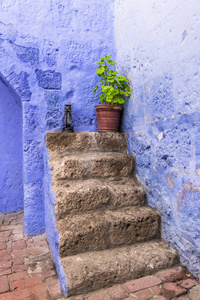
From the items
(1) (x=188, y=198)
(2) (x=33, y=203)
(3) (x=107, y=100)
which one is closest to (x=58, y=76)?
(3) (x=107, y=100)

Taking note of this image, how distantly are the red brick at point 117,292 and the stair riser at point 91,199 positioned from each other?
23.2 inches

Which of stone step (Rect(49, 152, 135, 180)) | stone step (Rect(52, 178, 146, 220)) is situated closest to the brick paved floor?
stone step (Rect(52, 178, 146, 220))

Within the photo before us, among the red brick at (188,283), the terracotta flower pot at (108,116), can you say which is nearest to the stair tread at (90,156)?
Answer: the terracotta flower pot at (108,116)

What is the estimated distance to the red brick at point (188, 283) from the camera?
1567mm

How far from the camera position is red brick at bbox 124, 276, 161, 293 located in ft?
5.15

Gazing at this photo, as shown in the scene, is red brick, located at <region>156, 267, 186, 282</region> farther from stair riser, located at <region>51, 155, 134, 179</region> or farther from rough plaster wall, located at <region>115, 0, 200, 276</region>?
stair riser, located at <region>51, 155, 134, 179</region>

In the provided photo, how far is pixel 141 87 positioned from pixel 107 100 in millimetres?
407

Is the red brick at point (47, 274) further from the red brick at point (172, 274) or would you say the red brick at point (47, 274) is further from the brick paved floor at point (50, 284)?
the red brick at point (172, 274)

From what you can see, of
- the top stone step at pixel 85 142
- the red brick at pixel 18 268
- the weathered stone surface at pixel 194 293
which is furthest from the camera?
the top stone step at pixel 85 142

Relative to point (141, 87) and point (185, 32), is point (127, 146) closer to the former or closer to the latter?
point (141, 87)

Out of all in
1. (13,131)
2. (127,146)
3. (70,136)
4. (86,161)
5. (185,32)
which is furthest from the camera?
(13,131)

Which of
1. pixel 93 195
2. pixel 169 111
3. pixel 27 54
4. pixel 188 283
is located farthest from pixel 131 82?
pixel 188 283

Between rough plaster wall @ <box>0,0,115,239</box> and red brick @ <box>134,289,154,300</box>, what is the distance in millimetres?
1378

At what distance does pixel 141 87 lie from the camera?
226cm
